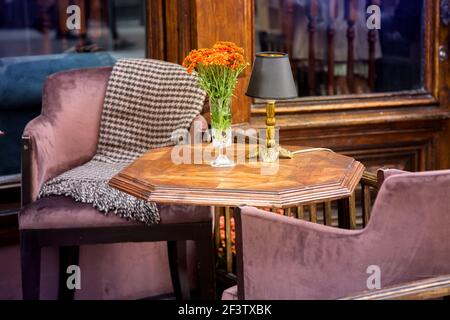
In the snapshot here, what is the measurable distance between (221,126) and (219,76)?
18 cm

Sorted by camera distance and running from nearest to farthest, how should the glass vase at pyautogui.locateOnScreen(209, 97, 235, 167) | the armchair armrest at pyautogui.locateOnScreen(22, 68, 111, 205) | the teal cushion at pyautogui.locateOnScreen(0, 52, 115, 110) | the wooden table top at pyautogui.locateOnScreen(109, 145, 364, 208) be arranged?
the wooden table top at pyautogui.locateOnScreen(109, 145, 364, 208)
the glass vase at pyautogui.locateOnScreen(209, 97, 235, 167)
the armchair armrest at pyautogui.locateOnScreen(22, 68, 111, 205)
the teal cushion at pyautogui.locateOnScreen(0, 52, 115, 110)

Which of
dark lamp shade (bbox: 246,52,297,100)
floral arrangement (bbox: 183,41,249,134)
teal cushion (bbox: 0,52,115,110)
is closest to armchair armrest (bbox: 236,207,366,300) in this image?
dark lamp shade (bbox: 246,52,297,100)

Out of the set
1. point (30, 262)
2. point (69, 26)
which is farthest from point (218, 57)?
point (69, 26)

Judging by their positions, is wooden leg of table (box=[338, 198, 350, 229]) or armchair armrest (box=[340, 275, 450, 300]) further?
wooden leg of table (box=[338, 198, 350, 229])

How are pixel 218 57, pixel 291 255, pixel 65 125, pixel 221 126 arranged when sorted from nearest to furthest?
pixel 291 255, pixel 218 57, pixel 221 126, pixel 65 125

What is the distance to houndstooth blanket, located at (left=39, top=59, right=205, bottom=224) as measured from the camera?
333 cm

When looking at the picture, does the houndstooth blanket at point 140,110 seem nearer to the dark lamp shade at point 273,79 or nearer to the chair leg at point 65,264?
the chair leg at point 65,264

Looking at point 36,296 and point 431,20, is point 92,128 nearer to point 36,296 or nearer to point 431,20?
point 36,296

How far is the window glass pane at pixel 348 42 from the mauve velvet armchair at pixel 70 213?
1073mm

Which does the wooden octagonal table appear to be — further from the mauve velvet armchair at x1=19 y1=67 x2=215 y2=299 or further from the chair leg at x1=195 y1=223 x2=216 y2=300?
the mauve velvet armchair at x1=19 y1=67 x2=215 y2=299

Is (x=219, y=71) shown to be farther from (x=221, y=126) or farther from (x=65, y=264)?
(x=65, y=264)

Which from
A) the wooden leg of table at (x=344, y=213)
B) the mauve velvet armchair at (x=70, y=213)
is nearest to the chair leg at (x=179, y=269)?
the mauve velvet armchair at (x=70, y=213)

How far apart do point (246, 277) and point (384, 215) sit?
39 cm

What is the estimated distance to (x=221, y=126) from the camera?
2.84 metres
